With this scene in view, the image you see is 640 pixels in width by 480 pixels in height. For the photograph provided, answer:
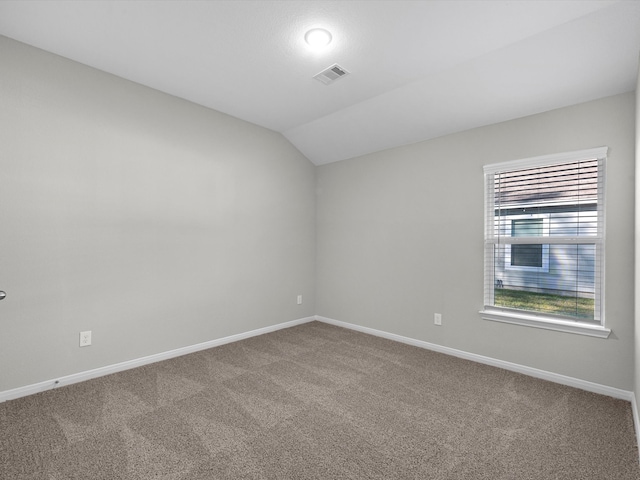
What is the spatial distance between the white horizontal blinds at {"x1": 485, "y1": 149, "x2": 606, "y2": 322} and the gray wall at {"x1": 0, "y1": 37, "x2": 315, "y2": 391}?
2.50 metres

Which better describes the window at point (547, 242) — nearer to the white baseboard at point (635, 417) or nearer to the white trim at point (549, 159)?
the white trim at point (549, 159)

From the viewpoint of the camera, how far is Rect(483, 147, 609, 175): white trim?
252 centimetres

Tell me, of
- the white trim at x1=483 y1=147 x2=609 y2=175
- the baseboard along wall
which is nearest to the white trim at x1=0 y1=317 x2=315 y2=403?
the baseboard along wall

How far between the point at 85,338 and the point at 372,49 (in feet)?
10.4

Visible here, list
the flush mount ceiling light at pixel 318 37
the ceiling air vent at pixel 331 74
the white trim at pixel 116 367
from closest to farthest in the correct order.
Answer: the flush mount ceiling light at pixel 318 37 < the white trim at pixel 116 367 < the ceiling air vent at pixel 331 74

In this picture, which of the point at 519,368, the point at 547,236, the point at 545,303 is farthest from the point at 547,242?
the point at 519,368

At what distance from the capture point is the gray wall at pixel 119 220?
2371 millimetres

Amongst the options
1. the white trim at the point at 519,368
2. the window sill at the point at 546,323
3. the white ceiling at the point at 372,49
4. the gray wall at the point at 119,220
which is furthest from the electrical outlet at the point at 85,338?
the window sill at the point at 546,323

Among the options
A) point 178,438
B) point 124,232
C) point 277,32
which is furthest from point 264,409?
point 277,32

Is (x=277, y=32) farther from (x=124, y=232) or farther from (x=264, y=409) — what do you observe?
(x=264, y=409)

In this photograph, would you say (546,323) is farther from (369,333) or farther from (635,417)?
(369,333)

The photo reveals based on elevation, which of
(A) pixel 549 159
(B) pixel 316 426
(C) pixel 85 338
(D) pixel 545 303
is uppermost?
(A) pixel 549 159

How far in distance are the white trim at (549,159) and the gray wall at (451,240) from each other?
0.05 metres

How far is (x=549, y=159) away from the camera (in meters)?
2.75
